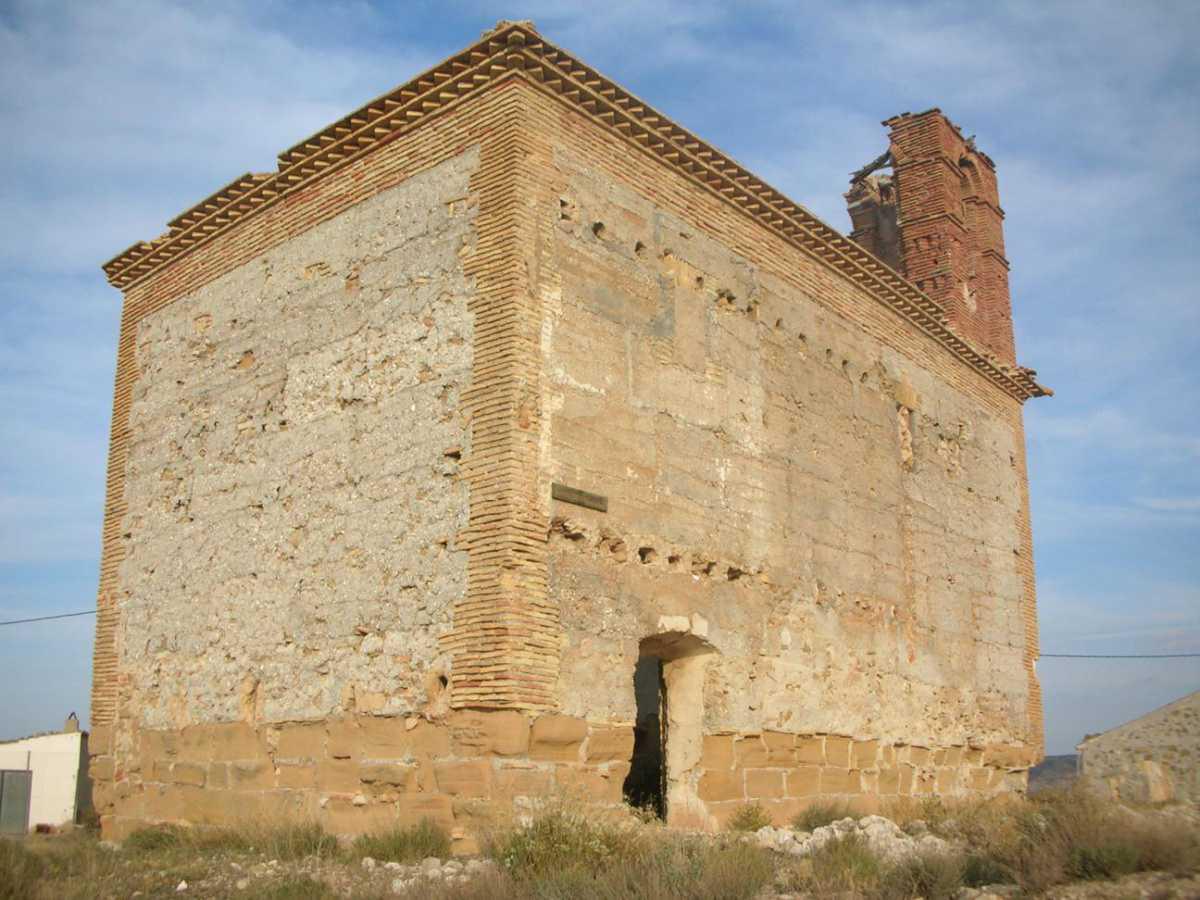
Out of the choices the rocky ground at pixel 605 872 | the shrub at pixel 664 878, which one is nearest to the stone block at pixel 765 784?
the rocky ground at pixel 605 872

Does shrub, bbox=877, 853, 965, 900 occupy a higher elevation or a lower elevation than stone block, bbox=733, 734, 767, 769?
lower

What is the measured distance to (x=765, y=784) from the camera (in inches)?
421

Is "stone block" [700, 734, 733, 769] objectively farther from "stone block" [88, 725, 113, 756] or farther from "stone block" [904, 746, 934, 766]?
"stone block" [88, 725, 113, 756]

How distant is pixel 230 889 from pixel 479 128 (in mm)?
6370

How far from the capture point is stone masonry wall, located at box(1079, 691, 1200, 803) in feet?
86.0

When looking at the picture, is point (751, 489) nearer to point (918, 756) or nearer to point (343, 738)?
point (918, 756)

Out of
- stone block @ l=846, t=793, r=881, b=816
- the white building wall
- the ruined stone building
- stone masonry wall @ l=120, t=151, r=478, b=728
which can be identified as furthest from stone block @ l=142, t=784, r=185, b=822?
the white building wall

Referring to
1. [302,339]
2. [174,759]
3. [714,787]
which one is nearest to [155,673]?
[174,759]

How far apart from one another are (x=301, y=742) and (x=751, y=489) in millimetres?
4820

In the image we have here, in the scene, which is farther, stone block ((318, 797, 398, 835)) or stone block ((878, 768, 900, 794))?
stone block ((878, 768, 900, 794))

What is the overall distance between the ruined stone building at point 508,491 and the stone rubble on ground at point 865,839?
957 mm

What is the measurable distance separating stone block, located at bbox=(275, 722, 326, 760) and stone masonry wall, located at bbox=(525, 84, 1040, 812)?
238cm

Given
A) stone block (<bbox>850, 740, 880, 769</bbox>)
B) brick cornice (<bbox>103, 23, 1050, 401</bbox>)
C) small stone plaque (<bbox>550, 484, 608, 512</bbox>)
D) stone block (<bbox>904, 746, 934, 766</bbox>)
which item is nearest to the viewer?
small stone plaque (<bbox>550, 484, 608, 512</bbox>)

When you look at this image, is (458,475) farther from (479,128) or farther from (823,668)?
(823,668)
